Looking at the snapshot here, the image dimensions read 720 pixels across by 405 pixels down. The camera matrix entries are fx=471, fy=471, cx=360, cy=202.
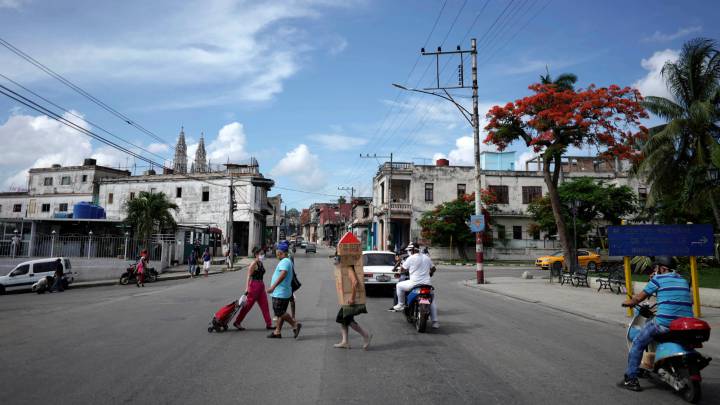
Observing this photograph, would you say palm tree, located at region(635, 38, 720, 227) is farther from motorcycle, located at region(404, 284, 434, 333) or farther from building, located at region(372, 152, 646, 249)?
building, located at region(372, 152, 646, 249)

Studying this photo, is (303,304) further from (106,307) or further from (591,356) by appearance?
(591,356)

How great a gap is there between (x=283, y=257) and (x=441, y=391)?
4.23 metres

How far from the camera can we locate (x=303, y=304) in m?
13.1

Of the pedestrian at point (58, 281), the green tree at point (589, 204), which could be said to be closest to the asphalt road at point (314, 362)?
the pedestrian at point (58, 281)

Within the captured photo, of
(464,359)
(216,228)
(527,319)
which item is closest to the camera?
(464,359)

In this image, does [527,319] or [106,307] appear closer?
[527,319]

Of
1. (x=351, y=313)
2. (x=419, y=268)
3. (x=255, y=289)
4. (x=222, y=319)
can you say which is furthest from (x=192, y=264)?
(x=351, y=313)

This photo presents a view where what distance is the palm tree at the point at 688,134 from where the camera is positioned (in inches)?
827

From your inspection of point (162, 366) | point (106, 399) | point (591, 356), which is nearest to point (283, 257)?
point (162, 366)

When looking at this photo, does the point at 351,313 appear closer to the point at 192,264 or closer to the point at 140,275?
the point at 140,275

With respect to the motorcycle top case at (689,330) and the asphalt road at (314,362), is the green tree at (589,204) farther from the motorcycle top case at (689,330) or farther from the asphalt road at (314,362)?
the motorcycle top case at (689,330)

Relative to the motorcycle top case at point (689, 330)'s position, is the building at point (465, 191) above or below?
above

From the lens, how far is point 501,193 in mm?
49906

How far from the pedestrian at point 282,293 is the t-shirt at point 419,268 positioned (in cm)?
249
